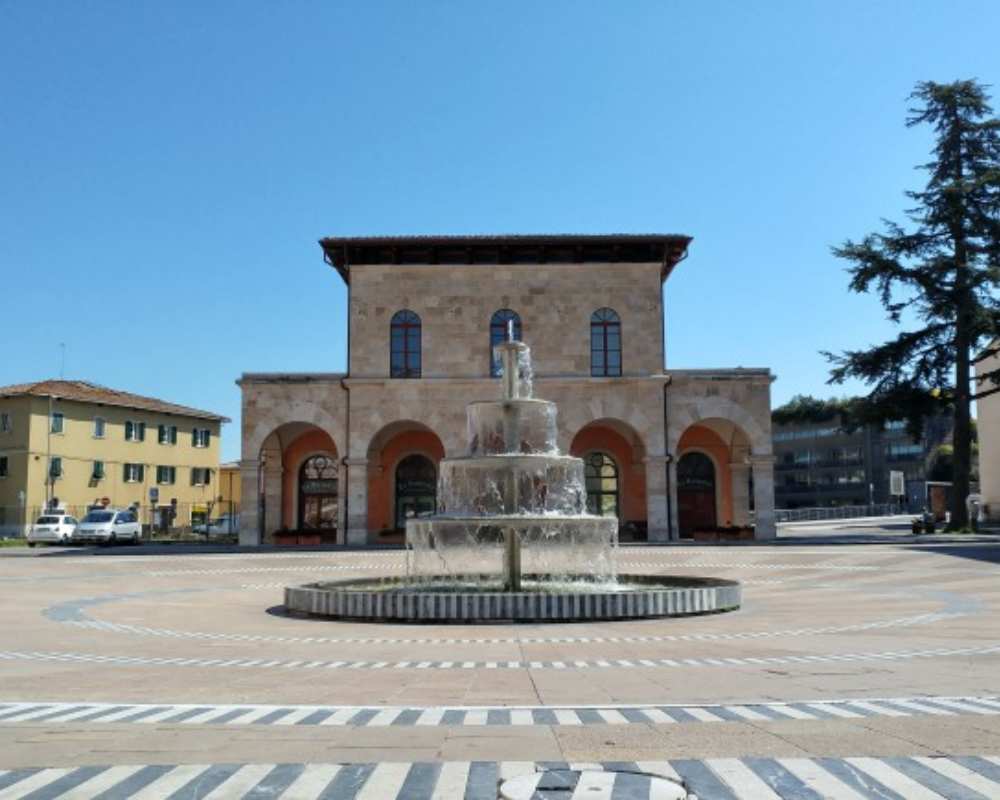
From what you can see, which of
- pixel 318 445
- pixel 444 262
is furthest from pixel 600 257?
Answer: pixel 318 445

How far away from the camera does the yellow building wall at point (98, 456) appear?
52531 mm

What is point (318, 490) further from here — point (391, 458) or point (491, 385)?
point (491, 385)

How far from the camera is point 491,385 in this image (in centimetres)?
3862

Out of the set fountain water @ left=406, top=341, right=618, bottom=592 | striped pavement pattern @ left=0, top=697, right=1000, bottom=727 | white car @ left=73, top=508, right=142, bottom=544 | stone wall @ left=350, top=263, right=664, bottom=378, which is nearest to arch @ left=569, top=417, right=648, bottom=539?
stone wall @ left=350, top=263, right=664, bottom=378

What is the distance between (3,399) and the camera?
5316 centimetres

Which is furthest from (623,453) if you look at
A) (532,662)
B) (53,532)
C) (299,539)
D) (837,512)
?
(837,512)

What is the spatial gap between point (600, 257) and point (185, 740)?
114ft

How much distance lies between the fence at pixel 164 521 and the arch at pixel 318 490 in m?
4.27

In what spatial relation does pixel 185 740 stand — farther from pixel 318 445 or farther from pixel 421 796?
pixel 318 445

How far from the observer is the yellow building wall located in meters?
52.5

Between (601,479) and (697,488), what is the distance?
4.32m

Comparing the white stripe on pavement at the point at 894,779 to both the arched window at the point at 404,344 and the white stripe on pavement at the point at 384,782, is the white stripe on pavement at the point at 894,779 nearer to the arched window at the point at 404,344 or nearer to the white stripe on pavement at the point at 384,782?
the white stripe on pavement at the point at 384,782

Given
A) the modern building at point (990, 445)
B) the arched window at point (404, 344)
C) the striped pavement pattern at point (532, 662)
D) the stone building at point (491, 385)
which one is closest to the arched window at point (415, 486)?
the stone building at point (491, 385)

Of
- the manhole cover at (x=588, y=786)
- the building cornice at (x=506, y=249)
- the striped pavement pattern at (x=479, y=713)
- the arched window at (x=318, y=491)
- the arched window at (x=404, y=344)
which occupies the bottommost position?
the striped pavement pattern at (x=479, y=713)
